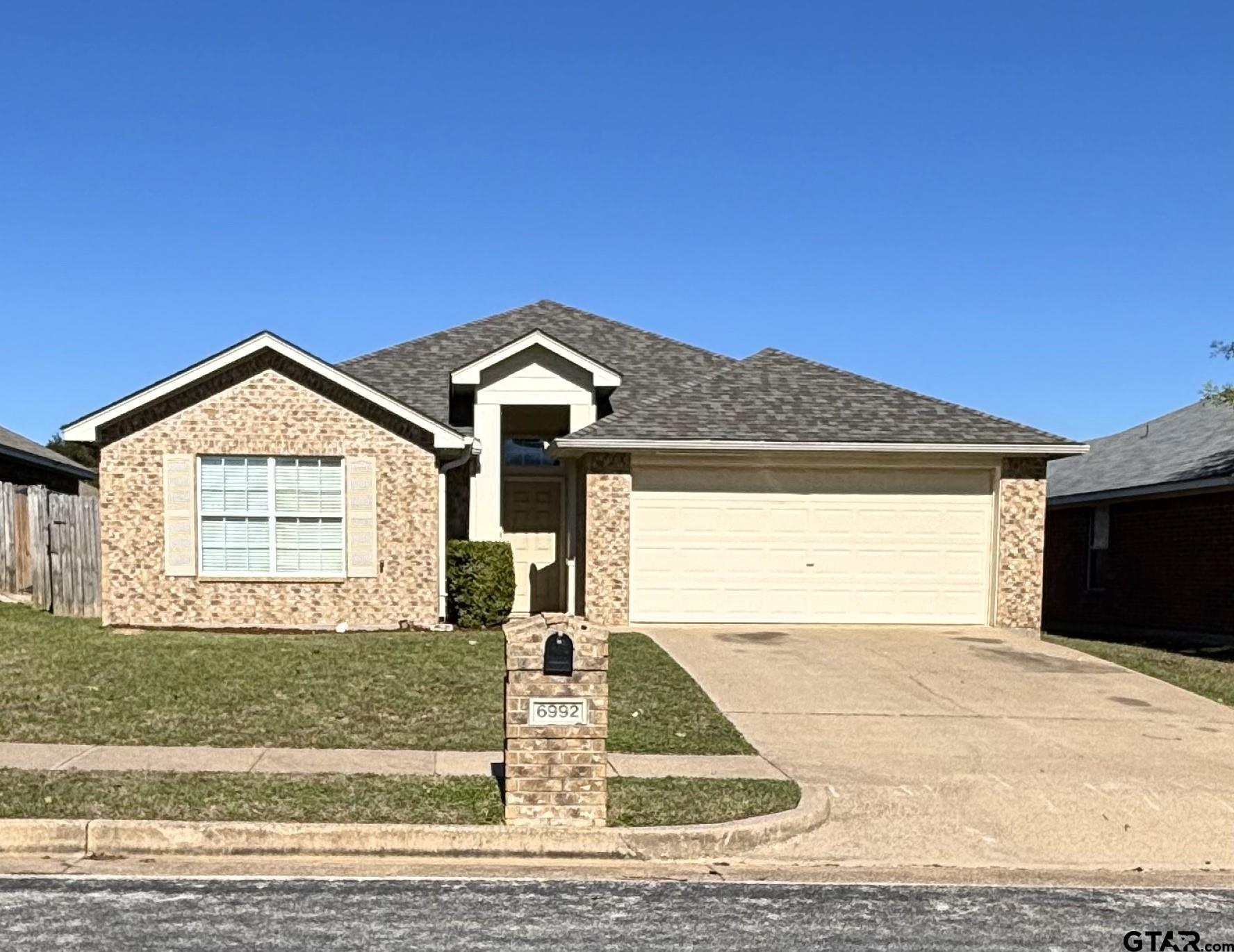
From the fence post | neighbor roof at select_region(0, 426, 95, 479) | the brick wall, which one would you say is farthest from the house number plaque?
neighbor roof at select_region(0, 426, 95, 479)

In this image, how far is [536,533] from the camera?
17.0 meters

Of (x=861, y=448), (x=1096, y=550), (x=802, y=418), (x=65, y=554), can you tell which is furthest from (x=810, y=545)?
(x=65, y=554)

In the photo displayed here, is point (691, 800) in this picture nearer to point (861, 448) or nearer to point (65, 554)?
point (861, 448)

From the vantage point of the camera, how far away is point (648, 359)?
1916 centimetres

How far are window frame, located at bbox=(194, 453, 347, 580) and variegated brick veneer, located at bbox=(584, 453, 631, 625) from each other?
351 centimetres

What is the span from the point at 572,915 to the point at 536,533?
40.3ft

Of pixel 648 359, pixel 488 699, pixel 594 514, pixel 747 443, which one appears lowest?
pixel 488 699

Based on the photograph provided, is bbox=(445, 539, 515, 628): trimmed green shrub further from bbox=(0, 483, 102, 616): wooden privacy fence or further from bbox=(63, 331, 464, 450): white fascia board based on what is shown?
bbox=(0, 483, 102, 616): wooden privacy fence

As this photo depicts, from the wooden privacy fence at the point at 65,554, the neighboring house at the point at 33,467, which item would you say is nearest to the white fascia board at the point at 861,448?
the wooden privacy fence at the point at 65,554

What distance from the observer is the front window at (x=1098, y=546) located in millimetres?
20438

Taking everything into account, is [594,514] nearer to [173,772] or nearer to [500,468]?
[500,468]

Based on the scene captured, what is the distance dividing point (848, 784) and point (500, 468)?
1040 cm

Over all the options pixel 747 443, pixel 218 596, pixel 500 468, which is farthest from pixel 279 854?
pixel 500 468

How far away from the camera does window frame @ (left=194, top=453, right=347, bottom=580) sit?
14.0 metres
